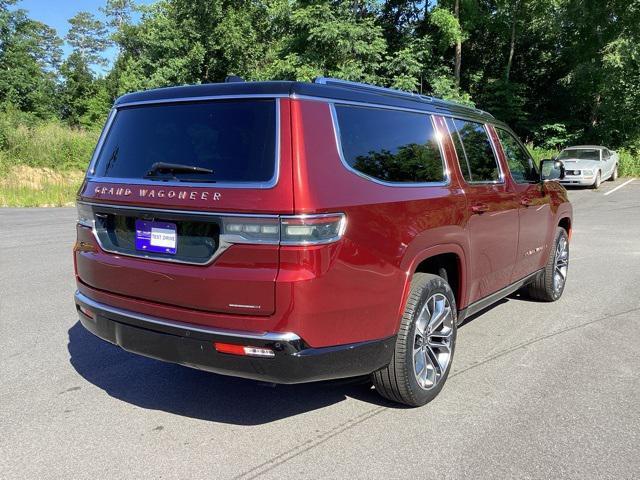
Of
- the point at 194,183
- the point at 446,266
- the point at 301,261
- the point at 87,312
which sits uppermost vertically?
the point at 194,183

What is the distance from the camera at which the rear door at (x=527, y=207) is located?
4.89m

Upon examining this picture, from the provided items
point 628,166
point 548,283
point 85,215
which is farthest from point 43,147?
point 628,166

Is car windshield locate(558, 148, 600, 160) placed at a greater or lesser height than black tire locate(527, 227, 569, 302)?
greater

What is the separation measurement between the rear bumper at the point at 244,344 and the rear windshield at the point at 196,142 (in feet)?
2.58

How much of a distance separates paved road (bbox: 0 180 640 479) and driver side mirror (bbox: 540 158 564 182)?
1.43m

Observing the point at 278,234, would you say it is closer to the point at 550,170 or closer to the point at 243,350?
the point at 243,350

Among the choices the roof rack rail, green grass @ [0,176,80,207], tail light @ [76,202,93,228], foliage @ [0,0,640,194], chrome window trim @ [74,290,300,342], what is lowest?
green grass @ [0,176,80,207]

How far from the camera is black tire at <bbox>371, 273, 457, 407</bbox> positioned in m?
3.28

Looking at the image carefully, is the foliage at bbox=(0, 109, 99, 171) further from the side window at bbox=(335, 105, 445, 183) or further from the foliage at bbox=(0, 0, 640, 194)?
the side window at bbox=(335, 105, 445, 183)

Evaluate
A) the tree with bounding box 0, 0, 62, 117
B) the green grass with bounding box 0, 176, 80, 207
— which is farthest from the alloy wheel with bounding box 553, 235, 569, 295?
the tree with bounding box 0, 0, 62, 117

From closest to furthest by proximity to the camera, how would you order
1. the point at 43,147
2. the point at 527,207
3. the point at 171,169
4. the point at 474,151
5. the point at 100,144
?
the point at 171,169 < the point at 100,144 < the point at 474,151 < the point at 527,207 < the point at 43,147

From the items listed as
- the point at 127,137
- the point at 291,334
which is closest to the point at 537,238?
the point at 291,334

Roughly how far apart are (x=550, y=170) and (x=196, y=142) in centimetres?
393

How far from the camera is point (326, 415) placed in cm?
342
